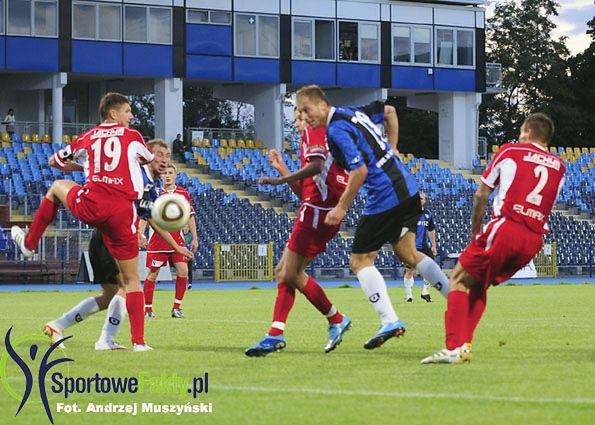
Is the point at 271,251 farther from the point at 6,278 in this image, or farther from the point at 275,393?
the point at 275,393

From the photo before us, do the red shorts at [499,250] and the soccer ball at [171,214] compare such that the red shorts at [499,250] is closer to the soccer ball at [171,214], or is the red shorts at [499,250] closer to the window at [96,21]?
the soccer ball at [171,214]

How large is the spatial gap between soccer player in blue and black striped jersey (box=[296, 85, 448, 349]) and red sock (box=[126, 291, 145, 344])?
76.0 inches

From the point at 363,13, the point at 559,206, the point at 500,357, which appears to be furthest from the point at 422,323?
the point at 363,13

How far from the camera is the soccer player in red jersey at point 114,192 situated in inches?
443

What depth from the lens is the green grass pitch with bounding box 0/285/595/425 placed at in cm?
730

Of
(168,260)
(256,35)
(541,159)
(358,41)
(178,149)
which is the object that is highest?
(358,41)

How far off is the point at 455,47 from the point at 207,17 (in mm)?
12230

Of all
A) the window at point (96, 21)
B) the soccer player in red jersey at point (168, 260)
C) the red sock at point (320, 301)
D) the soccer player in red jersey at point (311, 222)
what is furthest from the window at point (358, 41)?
the soccer player in red jersey at point (311, 222)

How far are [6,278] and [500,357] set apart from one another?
2556cm

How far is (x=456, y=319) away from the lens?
9945 mm

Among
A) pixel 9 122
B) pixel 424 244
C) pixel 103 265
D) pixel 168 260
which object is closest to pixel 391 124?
pixel 103 265

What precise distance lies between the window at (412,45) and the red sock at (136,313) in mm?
45648

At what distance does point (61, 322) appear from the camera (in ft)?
39.6

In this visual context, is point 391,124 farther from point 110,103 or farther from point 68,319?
point 68,319
